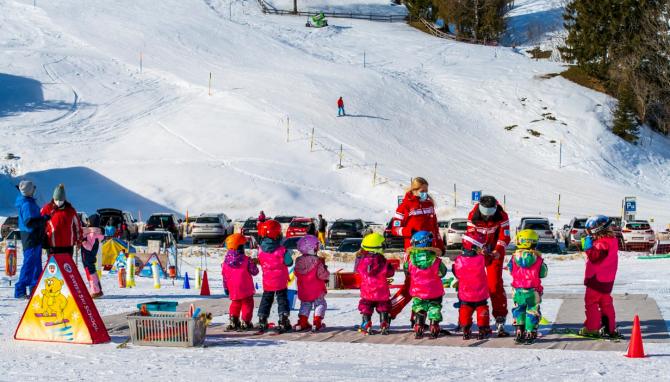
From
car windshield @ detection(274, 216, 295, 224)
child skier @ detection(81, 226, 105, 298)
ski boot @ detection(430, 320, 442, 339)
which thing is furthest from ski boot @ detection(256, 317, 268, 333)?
car windshield @ detection(274, 216, 295, 224)

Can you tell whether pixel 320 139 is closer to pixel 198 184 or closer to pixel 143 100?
pixel 198 184

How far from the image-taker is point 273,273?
13266 millimetres

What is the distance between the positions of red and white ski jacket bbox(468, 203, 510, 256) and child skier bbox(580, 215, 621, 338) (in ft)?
3.37

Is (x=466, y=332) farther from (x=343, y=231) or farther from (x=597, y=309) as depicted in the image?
(x=343, y=231)

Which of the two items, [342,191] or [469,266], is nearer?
[469,266]

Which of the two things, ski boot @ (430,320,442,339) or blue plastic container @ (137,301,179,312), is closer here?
blue plastic container @ (137,301,179,312)

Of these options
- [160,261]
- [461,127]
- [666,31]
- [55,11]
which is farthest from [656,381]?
[55,11]

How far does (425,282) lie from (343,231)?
93.7ft

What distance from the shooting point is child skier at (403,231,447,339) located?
12531 mm

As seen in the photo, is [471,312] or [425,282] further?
[425,282]

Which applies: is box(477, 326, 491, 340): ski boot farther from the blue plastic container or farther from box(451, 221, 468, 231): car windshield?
box(451, 221, 468, 231): car windshield

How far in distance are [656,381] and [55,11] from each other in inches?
3218

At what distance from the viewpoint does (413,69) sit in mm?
77062

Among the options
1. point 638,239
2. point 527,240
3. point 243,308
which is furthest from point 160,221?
point 527,240
